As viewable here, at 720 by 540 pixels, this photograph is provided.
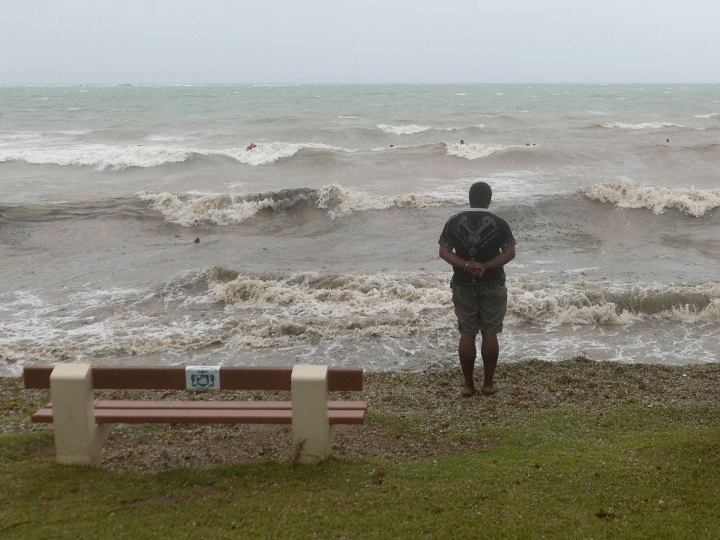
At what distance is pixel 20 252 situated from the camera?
13.3 m

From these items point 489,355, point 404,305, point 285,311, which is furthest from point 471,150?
point 489,355

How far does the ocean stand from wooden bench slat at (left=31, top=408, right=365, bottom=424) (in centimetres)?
341

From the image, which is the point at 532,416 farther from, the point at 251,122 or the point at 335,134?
the point at 251,122

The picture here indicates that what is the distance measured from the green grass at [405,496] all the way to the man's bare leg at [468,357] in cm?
127

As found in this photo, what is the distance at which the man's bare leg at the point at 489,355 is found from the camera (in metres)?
5.76

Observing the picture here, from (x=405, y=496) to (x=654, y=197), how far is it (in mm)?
14643

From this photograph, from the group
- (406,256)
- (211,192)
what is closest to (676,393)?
(406,256)

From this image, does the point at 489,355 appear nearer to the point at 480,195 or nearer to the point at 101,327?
the point at 480,195

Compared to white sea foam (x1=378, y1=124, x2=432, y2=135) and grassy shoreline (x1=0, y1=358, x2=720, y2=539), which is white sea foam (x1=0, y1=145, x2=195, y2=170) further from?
grassy shoreline (x1=0, y1=358, x2=720, y2=539)

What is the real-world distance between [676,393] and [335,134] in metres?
27.9

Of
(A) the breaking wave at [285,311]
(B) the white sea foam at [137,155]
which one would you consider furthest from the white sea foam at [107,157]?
(A) the breaking wave at [285,311]

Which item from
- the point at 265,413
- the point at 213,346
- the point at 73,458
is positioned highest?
the point at 265,413

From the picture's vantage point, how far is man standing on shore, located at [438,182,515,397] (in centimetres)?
540

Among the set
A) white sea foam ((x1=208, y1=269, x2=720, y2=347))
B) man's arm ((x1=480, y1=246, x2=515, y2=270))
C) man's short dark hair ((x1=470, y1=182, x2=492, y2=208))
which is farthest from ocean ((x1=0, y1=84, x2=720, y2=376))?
Answer: man's short dark hair ((x1=470, y1=182, x2=492, y2=208))
